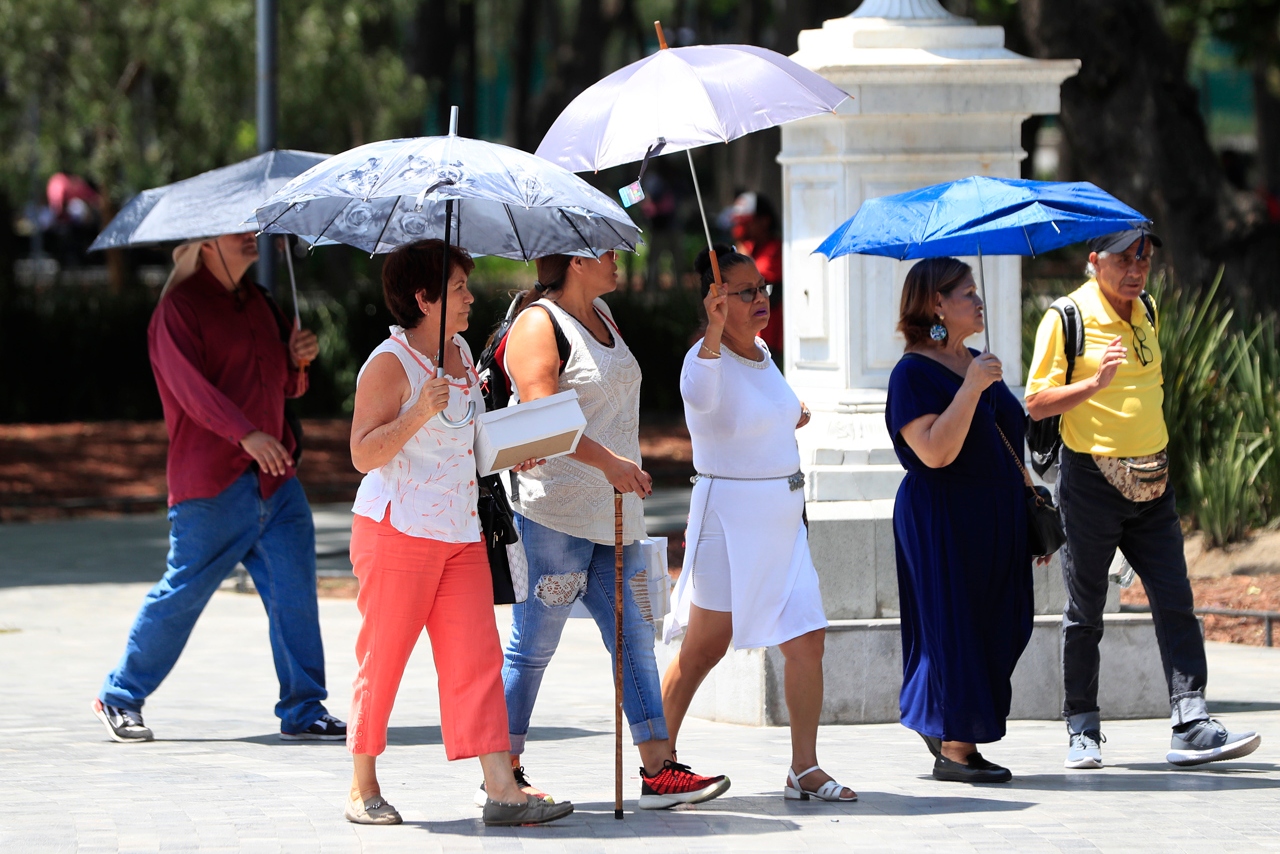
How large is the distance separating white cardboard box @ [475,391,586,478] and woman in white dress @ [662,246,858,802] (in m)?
0.62

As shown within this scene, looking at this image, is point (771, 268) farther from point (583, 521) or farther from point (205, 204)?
point (583, 521)

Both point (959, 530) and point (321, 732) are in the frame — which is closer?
point (959, 530)

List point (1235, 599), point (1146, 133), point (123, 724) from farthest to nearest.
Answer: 1. point (1146, 133)
2. point (1235, 599)
3. point (123, 724)

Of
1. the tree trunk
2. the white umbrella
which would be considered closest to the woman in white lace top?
the white umbrella

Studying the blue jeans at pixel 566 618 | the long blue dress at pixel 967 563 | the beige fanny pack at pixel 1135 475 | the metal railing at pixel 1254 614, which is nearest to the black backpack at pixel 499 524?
the blue jeans at pixel 566 618

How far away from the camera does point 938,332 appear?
20.6ft

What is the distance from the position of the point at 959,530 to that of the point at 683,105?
5.37 ft

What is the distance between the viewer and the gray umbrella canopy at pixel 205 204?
7199 millimetres

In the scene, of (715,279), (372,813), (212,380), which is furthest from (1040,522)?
(212,380)

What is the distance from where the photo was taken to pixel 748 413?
240 inches

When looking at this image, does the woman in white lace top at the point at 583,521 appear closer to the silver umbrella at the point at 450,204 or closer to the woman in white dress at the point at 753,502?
the silver umbrella at the point at 450,204

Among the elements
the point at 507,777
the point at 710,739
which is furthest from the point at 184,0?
the point at 507,777

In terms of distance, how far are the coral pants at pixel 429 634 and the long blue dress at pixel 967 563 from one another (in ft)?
4.89

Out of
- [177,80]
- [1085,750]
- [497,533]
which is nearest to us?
[497,533]
